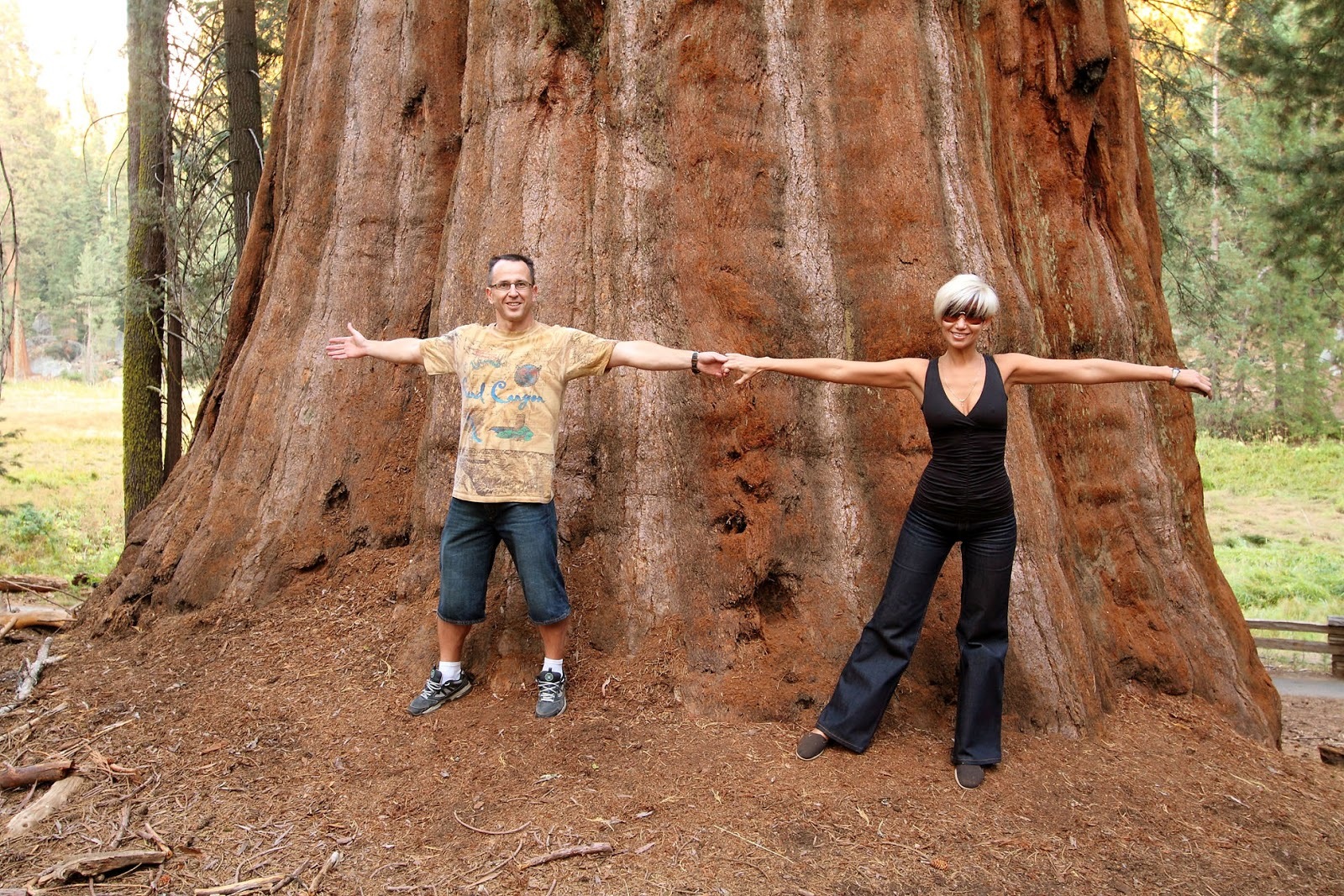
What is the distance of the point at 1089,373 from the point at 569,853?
272cm

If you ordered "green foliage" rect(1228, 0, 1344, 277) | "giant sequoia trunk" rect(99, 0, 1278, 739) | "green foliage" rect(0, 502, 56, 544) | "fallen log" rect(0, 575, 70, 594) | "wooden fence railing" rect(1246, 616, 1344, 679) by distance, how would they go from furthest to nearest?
"green foliage" rect(0, 502, 56, 544), "green foliage" rect(1228, 0, 1344, 277), "wooden fence railing" rect(1246, 616, 1344, 679), "fallen log" rect(0, 575, 70, 594), "giant sequoia trunk" rect(99, 0, 1278, 739)

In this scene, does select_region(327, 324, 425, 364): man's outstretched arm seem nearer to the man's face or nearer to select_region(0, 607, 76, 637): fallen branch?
the man's face

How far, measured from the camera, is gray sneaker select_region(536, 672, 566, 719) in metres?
4.16

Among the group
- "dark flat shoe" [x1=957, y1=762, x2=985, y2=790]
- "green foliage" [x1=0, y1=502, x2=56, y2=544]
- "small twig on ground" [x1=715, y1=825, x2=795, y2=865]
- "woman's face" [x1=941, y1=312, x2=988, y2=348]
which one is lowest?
"green foliage" [x1=0, y1=502, x2=56, y2=544]

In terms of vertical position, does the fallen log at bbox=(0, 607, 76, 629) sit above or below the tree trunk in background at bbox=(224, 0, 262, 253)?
below

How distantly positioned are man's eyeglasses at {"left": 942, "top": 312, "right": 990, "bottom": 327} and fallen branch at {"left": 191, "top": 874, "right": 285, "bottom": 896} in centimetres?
318

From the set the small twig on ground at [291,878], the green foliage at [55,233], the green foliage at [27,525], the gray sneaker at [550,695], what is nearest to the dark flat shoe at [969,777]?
the gray sneaker at [550,695]

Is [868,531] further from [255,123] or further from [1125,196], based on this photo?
[255,123]

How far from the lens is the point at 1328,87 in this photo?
35.5 ft

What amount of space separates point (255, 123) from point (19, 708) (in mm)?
6532

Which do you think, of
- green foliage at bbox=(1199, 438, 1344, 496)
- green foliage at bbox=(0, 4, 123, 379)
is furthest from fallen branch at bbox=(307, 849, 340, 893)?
green foliage at bbox=(0, 4, 123, 379)

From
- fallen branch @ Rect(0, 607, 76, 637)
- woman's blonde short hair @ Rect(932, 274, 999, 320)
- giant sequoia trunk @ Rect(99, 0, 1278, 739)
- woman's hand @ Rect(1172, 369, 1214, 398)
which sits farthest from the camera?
fallen branch @ Rect(0, 607, 76, 637)

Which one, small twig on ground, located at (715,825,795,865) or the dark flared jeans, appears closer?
small twig on ground, located at (715,825,795,865)

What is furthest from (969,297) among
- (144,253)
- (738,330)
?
(144,253)
